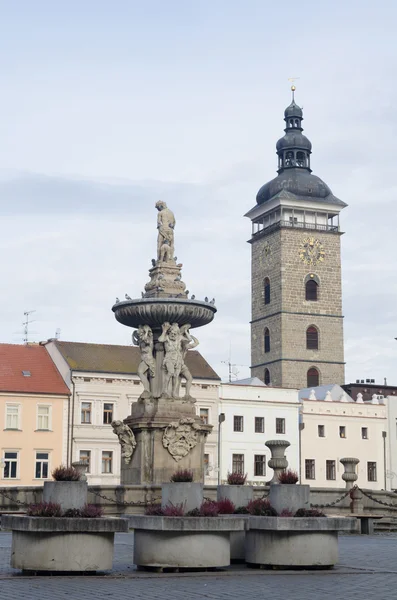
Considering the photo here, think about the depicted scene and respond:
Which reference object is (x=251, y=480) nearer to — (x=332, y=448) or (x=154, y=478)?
(x=332, y=448)

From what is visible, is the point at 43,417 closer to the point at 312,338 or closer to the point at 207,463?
the point at 207,463

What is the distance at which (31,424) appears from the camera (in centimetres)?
5812

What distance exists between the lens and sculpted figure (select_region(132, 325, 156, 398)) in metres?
28.2

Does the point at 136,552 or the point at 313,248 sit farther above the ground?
the point at 313,248

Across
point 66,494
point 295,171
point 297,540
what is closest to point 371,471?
point 295,171

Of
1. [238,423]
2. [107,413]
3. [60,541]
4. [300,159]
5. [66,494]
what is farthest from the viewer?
[300,159]

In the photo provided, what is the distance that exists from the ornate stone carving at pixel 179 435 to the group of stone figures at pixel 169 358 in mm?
1042

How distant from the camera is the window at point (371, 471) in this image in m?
69.8

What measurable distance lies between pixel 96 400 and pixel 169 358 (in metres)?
32.3

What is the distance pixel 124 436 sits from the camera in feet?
92.0

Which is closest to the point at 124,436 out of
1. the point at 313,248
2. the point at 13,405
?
the point at 13,405

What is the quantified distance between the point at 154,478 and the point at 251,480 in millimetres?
37216

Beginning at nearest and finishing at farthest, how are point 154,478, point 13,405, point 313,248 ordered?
point 154,478 → point 13,405 → point 313,248

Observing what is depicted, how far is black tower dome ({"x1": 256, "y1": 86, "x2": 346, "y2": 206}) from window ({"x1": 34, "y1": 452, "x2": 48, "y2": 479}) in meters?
43.5
